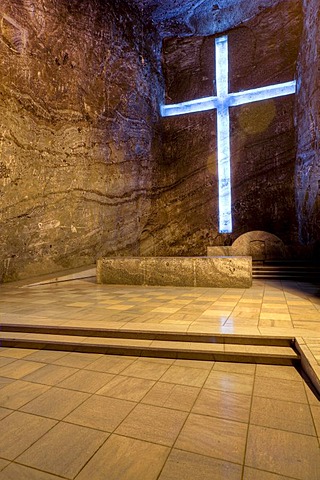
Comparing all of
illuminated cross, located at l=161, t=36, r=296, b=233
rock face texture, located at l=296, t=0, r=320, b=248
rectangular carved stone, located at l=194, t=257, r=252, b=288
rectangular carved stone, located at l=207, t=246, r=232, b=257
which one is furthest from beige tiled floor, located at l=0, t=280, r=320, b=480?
illuminated cross, located at l=161, t=36, r=296, b=233

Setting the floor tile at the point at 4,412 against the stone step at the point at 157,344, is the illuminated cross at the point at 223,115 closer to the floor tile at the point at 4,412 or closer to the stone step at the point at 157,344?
the stone step at the point at 157,344

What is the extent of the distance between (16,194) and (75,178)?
2.07 metres

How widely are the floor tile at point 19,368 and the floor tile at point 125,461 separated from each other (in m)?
1.32

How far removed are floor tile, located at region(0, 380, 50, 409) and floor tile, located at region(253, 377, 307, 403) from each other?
1.70m

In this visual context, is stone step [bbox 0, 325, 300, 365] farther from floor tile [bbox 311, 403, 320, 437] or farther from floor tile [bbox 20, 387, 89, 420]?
floor tile [bbox 20, 387, 89, 420]

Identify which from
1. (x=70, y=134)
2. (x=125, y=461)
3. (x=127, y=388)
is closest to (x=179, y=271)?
(x=127, y=388)

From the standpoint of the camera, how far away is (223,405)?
2.00m

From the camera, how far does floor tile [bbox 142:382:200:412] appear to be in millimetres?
2021

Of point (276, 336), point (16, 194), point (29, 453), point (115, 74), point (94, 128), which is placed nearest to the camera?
point (29, 453)

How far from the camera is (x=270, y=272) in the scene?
749cm

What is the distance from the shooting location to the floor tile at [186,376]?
7.70 ft

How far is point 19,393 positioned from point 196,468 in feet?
4.93

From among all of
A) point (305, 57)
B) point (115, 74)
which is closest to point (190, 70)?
point (115, 74)

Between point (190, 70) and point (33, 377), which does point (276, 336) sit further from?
point (190, 70)
